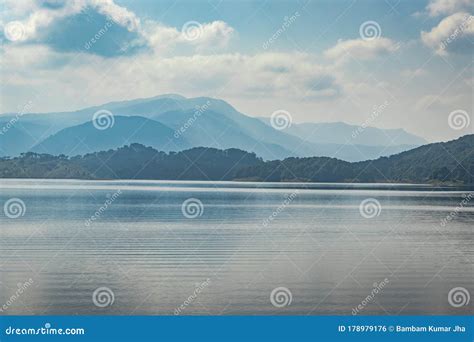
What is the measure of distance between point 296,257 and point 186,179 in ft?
255

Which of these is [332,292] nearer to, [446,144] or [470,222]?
[470,222]

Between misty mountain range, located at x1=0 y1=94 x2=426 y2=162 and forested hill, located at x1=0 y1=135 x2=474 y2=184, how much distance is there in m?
1.48

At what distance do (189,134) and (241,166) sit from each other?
1474cm

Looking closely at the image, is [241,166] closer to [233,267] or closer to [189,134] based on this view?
[189,134]

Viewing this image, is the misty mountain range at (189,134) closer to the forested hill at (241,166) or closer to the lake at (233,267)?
the forested hill at (241,166)

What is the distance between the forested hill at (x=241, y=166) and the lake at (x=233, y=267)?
40.8m

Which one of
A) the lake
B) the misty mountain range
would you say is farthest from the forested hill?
the lake

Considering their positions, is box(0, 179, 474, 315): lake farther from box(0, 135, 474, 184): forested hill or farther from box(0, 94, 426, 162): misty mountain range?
box(0, 94, 426, 162): misty mountain range

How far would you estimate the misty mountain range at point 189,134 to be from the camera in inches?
3127

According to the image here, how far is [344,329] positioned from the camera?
1187 cm

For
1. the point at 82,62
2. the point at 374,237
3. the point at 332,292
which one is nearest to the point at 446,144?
the point at 82,62

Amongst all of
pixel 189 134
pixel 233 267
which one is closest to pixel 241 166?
pixel 189 134

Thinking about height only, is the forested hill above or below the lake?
above

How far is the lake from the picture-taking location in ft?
43.8
